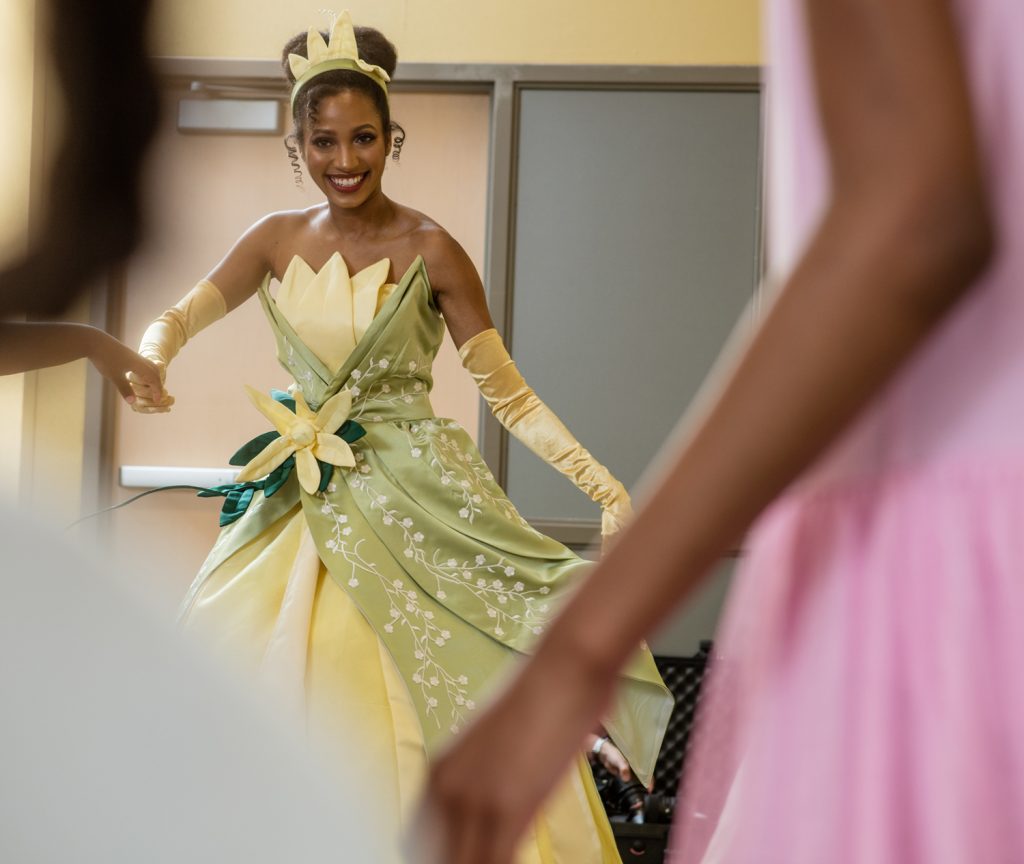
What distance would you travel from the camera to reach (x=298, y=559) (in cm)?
205

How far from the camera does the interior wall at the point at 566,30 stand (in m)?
3.98

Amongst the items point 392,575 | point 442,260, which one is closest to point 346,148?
point 442,260

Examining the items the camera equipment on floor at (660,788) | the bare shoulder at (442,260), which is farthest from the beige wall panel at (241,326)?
the bare shoulder at (442,260)

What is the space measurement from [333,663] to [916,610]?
5.20 feet

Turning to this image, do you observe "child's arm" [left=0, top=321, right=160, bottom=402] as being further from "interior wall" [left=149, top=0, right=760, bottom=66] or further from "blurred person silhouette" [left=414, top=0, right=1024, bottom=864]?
"interior wall" [left=149, top=0, right=760, bottom=66]

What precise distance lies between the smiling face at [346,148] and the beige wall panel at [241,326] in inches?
73.8

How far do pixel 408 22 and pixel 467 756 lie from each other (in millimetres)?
3913

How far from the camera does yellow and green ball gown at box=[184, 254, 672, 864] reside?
76.9 inches

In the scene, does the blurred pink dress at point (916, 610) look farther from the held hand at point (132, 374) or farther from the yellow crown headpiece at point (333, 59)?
the yellow crown headpiece at point (333, 59)

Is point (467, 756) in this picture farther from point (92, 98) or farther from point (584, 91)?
point (584, 91)

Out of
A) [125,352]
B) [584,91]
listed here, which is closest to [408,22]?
[584,91]

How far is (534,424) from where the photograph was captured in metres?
2.33

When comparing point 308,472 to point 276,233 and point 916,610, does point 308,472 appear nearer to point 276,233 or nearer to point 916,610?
point 276,233

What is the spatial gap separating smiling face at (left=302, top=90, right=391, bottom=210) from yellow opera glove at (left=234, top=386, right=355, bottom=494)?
35cm
